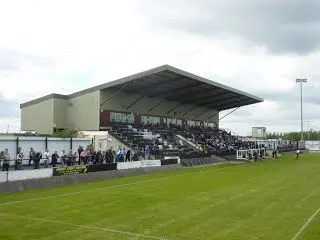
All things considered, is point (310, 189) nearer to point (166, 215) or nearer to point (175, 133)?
point (166, 215)

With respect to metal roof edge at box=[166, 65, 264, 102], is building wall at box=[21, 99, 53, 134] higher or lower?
lower

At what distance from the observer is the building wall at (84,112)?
58656mm

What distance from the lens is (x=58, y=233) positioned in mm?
14953

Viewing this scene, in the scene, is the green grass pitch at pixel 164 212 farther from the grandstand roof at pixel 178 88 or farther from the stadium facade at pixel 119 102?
the stadium facade at pixel 119 102

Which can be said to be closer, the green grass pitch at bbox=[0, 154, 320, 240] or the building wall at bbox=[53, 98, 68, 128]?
the green grass pitch at bbox=[0, 154, 320, 240]

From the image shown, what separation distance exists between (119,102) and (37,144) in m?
25.8

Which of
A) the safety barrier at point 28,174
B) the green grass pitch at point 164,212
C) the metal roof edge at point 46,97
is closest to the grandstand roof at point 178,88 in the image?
the metal roof edge at point 46,97

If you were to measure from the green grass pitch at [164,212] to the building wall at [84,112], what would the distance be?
28.6 metres

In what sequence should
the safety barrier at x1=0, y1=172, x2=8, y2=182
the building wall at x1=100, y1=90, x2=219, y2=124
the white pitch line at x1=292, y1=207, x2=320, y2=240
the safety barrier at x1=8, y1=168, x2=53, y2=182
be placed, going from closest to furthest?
1. the white pitch line at x1=292, y1=207, x2=320, y2=240
2. the safety barrier at x1=0, y1=172, x2=8, y2=182
3. the safety barrier at x1=8, y1=168, x2=53, y2=182
4. the building wall at x1=100, y1=90, x2=219, y2=124

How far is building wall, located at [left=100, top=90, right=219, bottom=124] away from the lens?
199 feet

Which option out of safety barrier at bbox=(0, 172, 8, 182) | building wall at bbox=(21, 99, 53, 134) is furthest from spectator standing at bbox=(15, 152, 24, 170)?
building wall at bbox=(21, 99, 53, 134)

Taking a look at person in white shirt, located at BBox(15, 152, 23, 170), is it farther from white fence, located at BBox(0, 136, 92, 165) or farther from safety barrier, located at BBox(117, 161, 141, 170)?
safety barrier, located at BBox(117, 161, 141, 170)

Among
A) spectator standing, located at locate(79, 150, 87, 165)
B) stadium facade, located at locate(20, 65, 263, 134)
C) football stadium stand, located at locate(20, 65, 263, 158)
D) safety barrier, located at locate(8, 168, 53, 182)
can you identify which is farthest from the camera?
stadium facade, located at locate(20, 65, 263, 134)

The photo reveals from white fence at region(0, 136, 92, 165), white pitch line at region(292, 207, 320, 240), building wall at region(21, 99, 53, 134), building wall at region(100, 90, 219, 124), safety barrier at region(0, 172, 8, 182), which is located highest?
building wall at region(100, 90, 219, 124)
